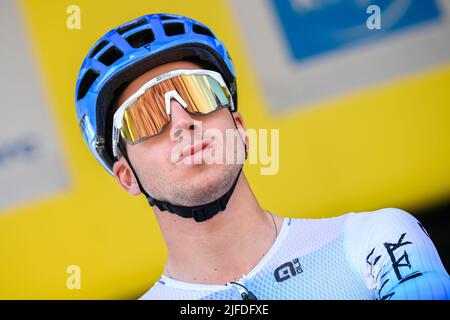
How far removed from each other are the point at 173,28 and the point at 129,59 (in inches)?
10.8

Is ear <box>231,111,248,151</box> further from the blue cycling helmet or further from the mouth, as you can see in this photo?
the mouth

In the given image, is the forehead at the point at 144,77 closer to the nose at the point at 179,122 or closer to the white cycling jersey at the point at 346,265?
the nose at the point at 179,122

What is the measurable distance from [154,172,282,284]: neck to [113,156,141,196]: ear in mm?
206

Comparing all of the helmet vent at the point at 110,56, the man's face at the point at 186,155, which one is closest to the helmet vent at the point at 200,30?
the man's face at the point at 186,155

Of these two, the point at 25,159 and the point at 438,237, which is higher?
the point at 25,159

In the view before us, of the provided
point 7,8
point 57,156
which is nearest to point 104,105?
point 57,156

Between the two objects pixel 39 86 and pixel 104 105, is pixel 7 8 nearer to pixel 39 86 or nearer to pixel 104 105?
pixel 39 86

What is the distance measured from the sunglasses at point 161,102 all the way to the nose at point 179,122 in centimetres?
2

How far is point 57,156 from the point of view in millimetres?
3303

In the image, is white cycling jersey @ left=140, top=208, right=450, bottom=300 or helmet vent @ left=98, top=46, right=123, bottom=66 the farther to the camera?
helmet vent @ left=98, top=46, right=123, bottom=66

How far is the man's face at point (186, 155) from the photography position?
8.13 ft

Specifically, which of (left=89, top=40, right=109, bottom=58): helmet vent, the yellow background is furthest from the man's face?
the yellow background

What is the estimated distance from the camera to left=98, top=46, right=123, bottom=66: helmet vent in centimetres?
263
